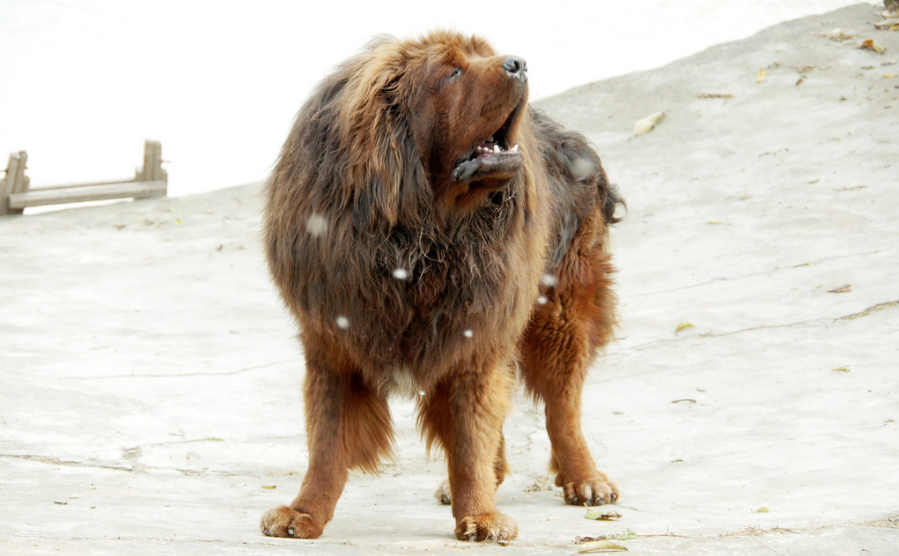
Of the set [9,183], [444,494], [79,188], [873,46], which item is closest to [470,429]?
[444,494]

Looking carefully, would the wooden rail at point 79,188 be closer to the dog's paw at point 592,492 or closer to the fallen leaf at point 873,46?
the dog's paw at point 592,492

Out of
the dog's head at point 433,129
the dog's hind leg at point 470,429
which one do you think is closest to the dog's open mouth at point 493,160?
the dog's head at point 433,129

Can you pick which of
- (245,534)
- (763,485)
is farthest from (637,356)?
(245,534)

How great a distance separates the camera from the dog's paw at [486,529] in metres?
2.91

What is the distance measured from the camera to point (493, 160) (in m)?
2.84

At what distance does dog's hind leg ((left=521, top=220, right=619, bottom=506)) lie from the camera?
4016 millimetres

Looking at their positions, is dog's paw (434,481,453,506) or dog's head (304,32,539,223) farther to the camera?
dog's paw (434,481,453,506)

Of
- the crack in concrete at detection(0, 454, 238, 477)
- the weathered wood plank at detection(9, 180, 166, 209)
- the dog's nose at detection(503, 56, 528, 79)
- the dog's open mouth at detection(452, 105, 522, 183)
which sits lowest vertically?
the crack in concrete at detection(0, 454, 238, 477)

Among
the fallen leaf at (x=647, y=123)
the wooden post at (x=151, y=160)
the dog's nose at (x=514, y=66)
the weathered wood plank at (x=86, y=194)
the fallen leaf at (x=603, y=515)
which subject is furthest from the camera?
the wooden post at (x=151, y=160)

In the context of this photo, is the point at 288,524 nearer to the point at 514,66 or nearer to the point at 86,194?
the point at 514,66

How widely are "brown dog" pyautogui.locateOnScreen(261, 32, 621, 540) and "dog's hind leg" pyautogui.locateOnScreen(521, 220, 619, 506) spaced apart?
82cm

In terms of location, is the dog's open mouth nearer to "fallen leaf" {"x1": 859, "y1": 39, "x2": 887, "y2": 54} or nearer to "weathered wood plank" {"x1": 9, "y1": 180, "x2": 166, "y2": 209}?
"weathered wood plank" {"x1": 9, "y1": 180, "x2": 166, "y2": 209}

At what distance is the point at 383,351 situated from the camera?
3062 millimetres

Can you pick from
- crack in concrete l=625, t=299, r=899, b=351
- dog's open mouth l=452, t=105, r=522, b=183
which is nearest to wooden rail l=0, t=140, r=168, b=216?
crack in concrete l=625, t=299, r=899, b=351
